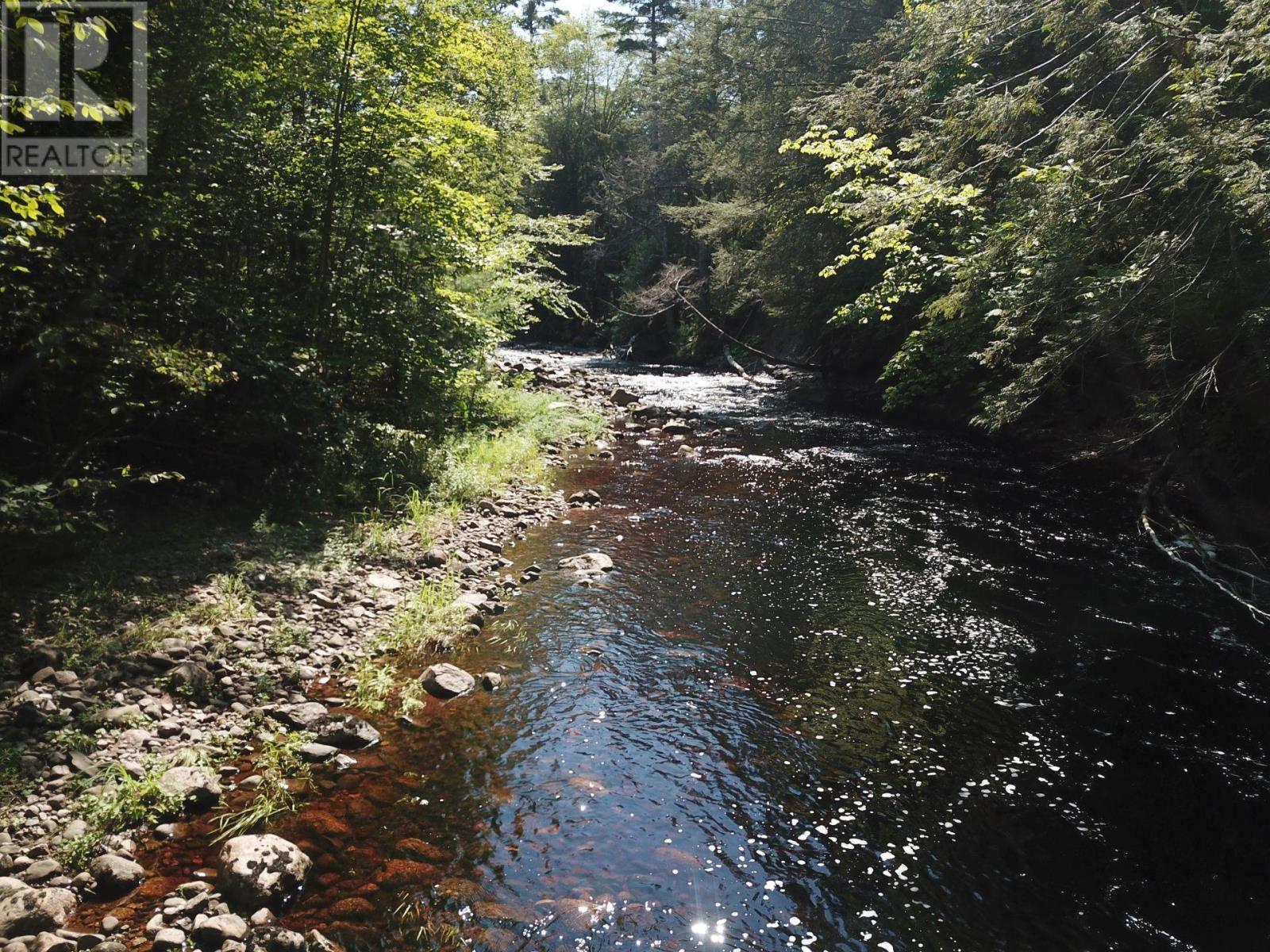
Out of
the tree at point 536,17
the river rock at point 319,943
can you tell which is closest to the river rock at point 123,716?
the river rock at point 319,943

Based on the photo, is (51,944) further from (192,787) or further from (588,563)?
(588,563)

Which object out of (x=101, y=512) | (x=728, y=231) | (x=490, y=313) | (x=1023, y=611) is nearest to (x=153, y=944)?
(x=101, y=512)

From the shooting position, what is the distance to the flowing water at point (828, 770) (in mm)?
3762

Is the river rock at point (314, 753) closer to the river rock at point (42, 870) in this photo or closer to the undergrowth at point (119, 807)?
the undergrowth at point (119, 807)

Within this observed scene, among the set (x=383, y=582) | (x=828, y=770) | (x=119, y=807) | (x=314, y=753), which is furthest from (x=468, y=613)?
(x=828, y=770)

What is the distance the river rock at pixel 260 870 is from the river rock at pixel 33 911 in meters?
0.65

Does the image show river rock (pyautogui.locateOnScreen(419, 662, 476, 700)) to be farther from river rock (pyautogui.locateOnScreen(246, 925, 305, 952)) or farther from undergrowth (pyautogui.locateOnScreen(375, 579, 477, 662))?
river rock (pyautogui.locateOnScreen(246, 925, 305, 952))

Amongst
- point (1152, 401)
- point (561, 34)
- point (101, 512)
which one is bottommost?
point (101, 512)

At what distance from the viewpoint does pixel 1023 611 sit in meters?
7.42

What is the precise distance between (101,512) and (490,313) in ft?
25.2

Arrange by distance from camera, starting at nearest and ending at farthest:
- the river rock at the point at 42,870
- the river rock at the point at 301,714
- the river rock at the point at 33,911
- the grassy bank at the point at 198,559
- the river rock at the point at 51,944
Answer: the river rock at the point at 51,944, the river rock at the point at 33,911, the river rock at the point at 42,870, the river rock at the point at 301,714, the grassy bank at the point at 198,559

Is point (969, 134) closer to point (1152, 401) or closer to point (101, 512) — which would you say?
point (1152, 401)

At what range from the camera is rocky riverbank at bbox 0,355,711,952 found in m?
3.36

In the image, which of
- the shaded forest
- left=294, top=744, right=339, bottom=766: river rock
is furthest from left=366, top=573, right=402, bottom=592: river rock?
left=294, top=744, right=339, bottom=766: river rock
